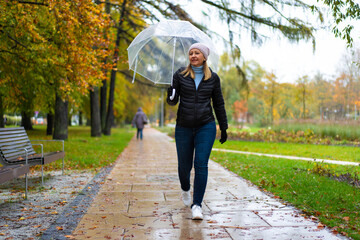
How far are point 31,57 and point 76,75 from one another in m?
2.32

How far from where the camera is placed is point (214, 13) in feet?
31.6

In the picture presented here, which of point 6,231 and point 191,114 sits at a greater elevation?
point 191,114

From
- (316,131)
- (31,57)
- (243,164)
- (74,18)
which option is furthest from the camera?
(316,131)

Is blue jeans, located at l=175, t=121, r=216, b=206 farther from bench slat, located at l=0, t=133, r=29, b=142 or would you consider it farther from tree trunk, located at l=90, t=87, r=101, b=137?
tree trunk, located at l=90, t=87, r=101, b=137

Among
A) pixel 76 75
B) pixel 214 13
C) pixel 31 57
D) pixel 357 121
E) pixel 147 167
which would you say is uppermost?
pixel 214 13

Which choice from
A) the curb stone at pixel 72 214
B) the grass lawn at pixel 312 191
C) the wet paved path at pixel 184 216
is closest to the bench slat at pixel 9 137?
the curb stone at pixel 72 214

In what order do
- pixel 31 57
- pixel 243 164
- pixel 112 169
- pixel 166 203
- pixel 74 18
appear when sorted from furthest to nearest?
pixel 31 57 → pixel 243 164 → pixel 112 169 → pixel 74 18 → pixel 166 203

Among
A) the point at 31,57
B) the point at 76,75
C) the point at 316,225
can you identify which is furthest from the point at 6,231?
the point at 31,57

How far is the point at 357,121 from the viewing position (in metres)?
13.9

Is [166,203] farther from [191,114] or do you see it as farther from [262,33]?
[262,33]

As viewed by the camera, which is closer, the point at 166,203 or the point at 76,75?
the point at 166,203

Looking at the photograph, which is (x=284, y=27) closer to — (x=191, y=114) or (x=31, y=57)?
(x=191, y=114)

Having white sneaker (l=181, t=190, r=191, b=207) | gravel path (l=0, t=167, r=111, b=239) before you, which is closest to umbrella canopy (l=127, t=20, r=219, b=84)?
white sneaker (l=181, t=190, r=191, b=207)

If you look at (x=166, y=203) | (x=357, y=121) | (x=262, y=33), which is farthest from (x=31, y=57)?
(x=357, y=121)
